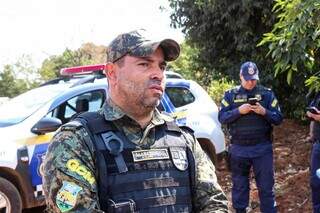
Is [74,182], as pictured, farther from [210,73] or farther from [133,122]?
[210,73]

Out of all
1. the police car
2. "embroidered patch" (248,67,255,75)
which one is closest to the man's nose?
the police car

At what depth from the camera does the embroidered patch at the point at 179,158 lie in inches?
73.3

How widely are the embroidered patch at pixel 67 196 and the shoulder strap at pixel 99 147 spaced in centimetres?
10

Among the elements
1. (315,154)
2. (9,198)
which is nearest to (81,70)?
(9,198)

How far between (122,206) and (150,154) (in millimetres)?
233

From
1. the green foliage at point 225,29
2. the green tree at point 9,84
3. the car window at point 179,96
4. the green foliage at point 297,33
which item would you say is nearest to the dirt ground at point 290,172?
the car window at point 179,96

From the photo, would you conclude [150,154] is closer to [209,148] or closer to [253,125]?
[253,125]

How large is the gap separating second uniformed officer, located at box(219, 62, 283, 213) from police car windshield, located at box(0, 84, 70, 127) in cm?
187

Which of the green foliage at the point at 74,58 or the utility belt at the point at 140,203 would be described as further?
the green foliage at the point at 74,58

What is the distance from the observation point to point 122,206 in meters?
1.68

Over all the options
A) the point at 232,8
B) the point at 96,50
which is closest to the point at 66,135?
the point at 232,8

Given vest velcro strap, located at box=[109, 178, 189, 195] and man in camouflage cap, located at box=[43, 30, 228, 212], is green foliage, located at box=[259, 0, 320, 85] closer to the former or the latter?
man in camouflage cap, located at box=[43, 30, 228, 212]

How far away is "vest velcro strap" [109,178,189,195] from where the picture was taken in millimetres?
1713

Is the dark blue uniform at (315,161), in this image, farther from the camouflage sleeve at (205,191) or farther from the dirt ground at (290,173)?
the camouflage sleeve at (205,191)
